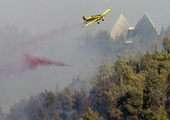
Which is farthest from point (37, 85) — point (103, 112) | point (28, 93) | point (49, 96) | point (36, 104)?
point (103, 112)

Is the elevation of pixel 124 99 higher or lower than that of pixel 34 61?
lower

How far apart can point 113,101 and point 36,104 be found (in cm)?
4197

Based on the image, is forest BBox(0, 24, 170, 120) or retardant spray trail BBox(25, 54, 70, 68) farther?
retardant spray trail BBox(25, 54, 70, 68)

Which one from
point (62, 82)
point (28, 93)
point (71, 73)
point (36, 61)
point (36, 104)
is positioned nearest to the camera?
point (36, 61)

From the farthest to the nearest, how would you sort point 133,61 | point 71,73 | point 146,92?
point 71,73, point 133,61, point 146,92

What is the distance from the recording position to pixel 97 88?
9862cm

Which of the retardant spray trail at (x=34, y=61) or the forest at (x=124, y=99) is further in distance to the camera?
the retardant spray trail at (x=34, y=61)

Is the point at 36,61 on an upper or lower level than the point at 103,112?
upper

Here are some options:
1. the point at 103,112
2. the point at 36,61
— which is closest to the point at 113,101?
the point at 103,112

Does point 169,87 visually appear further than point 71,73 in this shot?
No

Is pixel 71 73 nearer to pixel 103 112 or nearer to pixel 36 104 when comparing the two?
pixel 36 104

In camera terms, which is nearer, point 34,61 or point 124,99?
point 124,99

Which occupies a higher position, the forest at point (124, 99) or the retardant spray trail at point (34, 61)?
the retardant spray trail at point (34, 61)

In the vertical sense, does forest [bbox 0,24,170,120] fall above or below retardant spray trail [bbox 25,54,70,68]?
below
